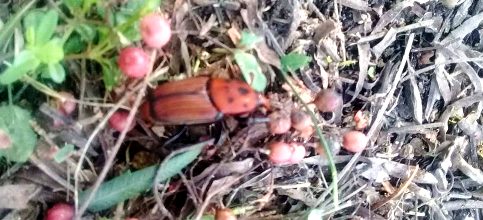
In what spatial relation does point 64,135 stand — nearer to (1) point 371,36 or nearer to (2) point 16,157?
(2) point 16,157

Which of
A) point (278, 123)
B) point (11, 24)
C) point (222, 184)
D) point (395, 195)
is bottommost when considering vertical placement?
point (395, 195)

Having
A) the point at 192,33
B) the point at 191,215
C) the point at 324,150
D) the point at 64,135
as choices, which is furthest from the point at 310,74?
the point at 64,135

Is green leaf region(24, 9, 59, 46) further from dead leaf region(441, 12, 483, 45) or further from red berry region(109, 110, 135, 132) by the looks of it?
dead leaf region(441, 12, 483, 45)

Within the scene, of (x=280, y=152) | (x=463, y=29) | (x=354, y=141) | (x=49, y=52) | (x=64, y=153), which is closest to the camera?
(x=49, y=52)

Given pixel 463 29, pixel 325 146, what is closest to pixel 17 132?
pixel 325 146

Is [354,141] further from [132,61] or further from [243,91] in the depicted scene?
[132,61]

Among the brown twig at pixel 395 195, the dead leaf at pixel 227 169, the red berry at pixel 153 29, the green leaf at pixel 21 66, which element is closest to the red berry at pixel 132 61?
the red berry at pixel 153 29

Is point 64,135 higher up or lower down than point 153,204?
higher up
